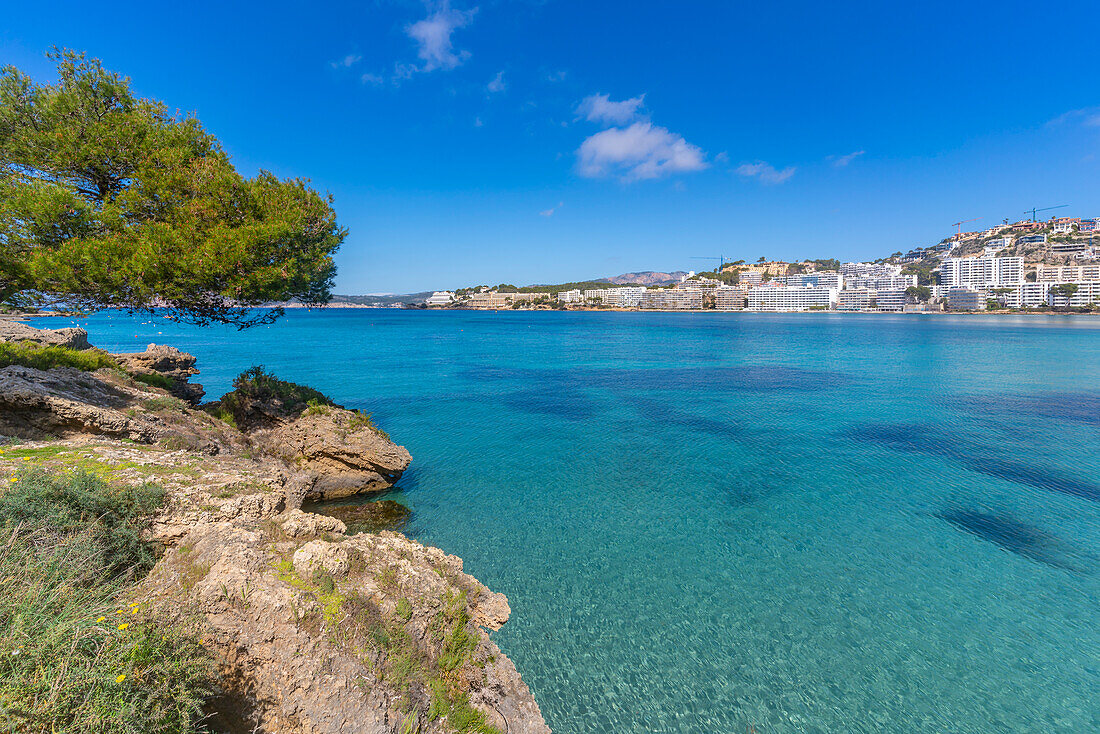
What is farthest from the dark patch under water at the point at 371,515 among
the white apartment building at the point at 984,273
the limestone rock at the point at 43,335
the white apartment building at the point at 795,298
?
the white apartment building at the point at 984,273

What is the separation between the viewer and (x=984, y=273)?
170 m

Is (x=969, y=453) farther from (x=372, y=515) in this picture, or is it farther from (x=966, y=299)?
(x=966, y=299)

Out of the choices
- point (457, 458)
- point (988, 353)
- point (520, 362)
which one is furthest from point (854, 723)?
point (988, 353)

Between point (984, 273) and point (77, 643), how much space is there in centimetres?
24048

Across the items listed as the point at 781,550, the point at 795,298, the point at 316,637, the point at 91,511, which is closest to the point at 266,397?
the point at 91,511

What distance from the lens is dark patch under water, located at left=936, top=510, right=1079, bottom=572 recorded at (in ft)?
35.1

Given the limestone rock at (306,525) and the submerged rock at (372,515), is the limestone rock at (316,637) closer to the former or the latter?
the limestone rock at (306,525)

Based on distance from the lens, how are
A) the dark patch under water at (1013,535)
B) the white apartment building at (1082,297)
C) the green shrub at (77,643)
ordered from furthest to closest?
the white apartment building at (1082,297) < the dark patch under water at (1013,535) < the green shrub at (77,643)

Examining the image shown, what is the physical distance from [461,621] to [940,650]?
8.62 metres

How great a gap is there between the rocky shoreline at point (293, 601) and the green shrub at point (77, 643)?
433 mm

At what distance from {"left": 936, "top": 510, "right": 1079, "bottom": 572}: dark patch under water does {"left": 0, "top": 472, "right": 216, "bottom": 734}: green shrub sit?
16217 mm

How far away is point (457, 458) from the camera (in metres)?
17.2

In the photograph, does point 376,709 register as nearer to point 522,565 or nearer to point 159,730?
point 159,730

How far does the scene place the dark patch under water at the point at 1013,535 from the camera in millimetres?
10703
